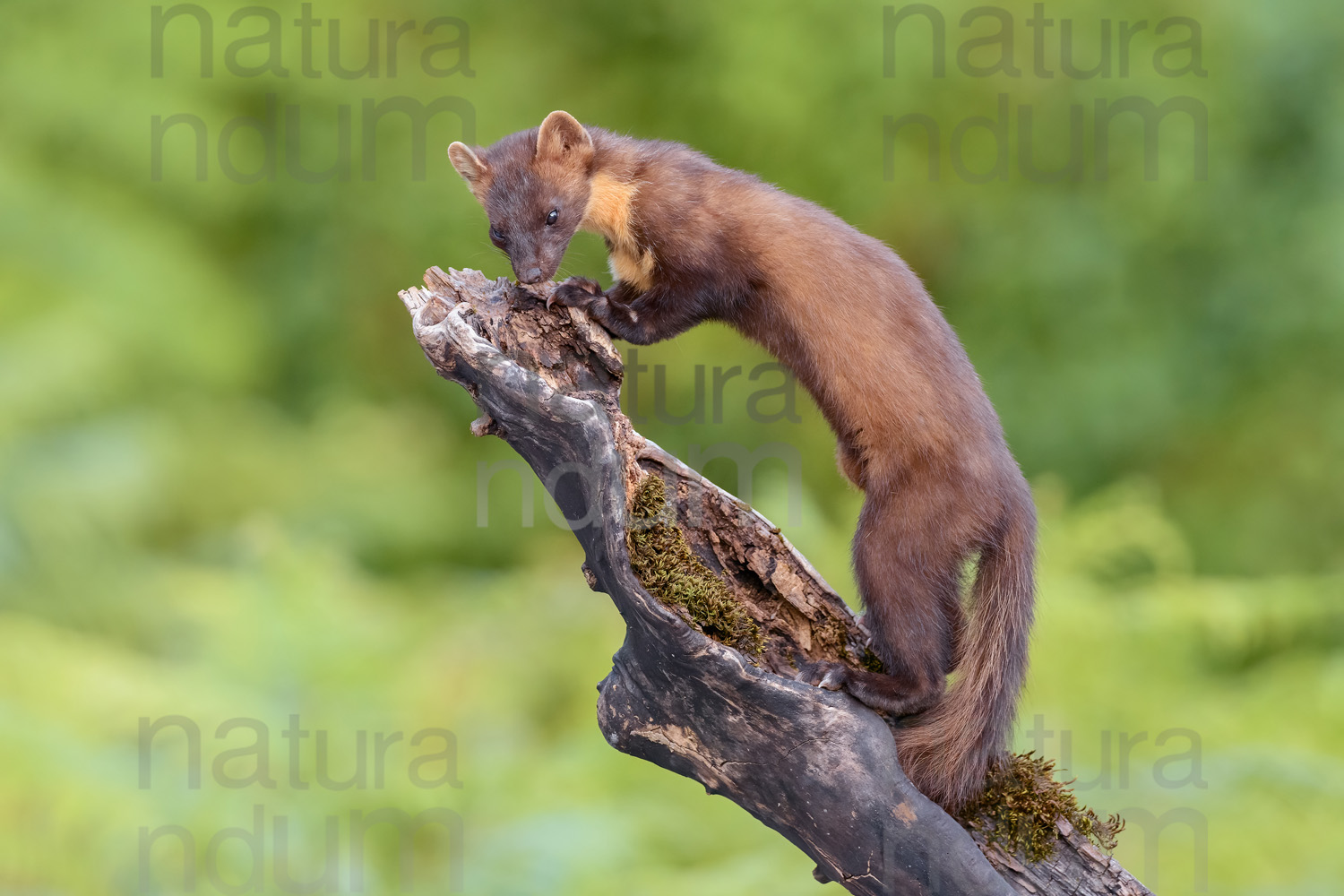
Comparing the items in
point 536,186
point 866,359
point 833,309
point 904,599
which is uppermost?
point 536,186

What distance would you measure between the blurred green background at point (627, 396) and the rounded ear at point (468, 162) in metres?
1.72

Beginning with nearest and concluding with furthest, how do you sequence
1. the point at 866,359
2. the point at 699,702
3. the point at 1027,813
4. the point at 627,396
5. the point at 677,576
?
the point at 699,702 < the point at 677,576 < the point at 1027,813 < the point at 866,359 < the point at 627,396

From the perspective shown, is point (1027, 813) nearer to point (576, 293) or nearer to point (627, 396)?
point (576, 293)

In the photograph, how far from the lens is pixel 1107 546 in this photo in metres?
5.31

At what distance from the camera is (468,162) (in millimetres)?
3361

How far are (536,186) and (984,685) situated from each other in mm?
1714

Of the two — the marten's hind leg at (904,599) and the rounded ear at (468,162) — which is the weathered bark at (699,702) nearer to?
the marten's hind leg at (904,599)

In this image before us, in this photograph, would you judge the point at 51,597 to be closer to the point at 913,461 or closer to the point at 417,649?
the point at 417,649

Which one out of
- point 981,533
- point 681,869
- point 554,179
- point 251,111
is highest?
point 251,111

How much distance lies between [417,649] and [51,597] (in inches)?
61.1

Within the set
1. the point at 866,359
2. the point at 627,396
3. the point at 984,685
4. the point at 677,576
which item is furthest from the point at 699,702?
the point at 627,396

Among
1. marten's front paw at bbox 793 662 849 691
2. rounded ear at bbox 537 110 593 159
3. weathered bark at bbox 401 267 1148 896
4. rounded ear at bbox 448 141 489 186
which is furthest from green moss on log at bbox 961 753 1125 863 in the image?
rounded ear at bbox 448 141 489 186

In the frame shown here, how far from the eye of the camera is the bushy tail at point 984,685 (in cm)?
296

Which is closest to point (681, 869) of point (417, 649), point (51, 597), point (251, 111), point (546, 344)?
point (417, 649)
